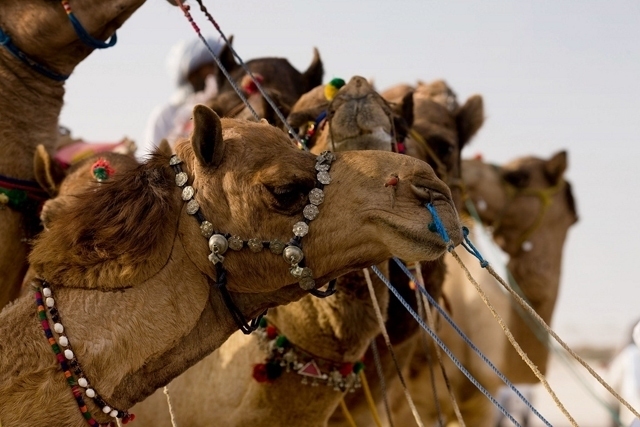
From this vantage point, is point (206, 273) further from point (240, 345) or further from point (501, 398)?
point (501, 398)

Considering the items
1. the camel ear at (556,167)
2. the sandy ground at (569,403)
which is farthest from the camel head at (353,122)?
the sandy ground at (569,403)

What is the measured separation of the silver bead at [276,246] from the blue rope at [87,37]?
1.66 m

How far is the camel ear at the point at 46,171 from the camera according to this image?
423cm

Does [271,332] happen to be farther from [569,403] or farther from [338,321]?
[569,403]

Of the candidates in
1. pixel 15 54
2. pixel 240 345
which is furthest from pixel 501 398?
pixel 15 54

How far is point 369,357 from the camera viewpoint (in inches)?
205

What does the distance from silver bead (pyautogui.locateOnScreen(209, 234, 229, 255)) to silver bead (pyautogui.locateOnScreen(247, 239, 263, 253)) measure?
0.07 meters

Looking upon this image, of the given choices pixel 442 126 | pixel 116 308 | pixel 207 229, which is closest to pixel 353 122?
pixel 207 229

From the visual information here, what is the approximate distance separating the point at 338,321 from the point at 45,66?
157 centimetres

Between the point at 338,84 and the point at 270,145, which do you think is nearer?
the point at 270,145

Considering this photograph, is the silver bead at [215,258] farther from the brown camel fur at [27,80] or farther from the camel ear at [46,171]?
the camel ear at [46,171]

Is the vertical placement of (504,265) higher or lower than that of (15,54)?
lower

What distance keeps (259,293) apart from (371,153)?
523 mm

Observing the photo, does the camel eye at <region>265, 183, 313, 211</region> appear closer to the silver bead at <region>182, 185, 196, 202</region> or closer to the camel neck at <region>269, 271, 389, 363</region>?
the silver bead at <region>182, 185, 196, 202</region>
